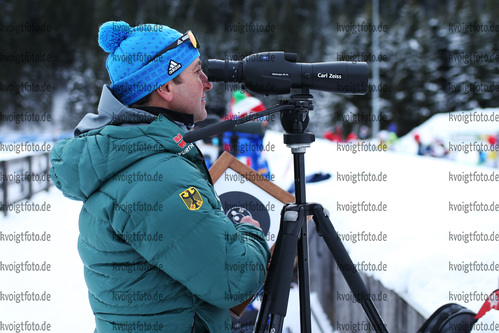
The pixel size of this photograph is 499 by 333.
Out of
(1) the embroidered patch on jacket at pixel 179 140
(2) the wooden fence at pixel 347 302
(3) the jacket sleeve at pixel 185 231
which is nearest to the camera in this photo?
(3) the jacket sleeve at pixel 185 231

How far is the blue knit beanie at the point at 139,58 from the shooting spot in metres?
1.28

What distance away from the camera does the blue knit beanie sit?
4.21 feet

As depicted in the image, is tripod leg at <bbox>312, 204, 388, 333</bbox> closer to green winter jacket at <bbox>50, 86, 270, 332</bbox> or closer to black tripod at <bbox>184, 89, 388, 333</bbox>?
black tripod at <bbox>184, 89, 388, 333</bbox>

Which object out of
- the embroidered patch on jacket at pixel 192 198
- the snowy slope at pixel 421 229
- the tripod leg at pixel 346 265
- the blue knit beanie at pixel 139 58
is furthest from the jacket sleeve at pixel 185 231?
the snowy slope at pixel 421 229

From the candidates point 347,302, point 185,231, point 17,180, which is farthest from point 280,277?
point 17,180

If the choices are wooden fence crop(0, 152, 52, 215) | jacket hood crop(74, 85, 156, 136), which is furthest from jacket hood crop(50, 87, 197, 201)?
wooden fence crop(0, 152, 52, 215)

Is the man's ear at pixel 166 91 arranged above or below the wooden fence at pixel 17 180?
below

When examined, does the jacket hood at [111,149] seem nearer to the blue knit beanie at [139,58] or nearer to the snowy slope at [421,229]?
the blue knit beanie at [139,58]

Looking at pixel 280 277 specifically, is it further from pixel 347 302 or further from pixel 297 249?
pixel 347 302

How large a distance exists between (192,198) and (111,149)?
27 cm

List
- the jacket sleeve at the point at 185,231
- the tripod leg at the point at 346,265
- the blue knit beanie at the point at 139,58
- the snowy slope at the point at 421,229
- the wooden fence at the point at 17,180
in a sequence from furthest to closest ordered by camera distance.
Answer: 1. the wooden fence at the point at 17,180
2. the snowy slope at the point at 421,229
3. the tripod leg at the point at 346,265
4. the blue knit beanie at the point at 139,58
5. the jacket sleeve at the point at 185,231

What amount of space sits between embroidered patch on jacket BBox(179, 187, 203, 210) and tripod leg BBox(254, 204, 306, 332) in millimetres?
432

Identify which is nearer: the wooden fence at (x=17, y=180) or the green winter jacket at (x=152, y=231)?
the green winter jacket at (x=152, y=231)

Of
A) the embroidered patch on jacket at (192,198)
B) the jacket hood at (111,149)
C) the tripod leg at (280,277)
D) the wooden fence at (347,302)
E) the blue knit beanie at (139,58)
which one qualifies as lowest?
the wooden fence at (347,302)
